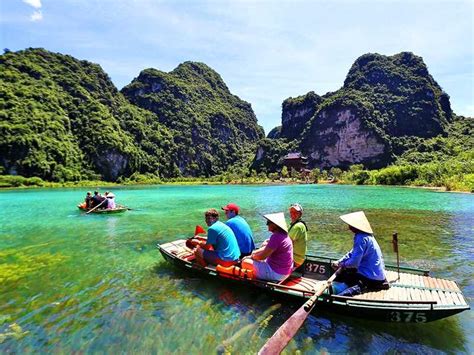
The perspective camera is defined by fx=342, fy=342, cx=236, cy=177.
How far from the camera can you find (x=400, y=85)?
166 metres

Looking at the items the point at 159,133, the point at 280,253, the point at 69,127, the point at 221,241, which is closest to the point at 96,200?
the point at 221,241

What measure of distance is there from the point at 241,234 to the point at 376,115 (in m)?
163

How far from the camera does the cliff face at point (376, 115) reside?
150000 millimetres

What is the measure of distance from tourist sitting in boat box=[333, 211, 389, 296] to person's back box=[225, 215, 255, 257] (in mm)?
3126

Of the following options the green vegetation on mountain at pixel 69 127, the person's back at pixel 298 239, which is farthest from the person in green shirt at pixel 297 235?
the green vegetation on mountain at pixel 69 127

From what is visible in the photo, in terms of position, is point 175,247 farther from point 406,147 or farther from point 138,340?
point 406,147

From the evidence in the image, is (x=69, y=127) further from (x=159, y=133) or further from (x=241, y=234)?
(x=241, y=234)

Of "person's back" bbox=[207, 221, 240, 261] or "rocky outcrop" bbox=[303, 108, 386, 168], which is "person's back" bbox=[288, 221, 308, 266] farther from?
"rocky outcrop" bbox=[303, 108, 386, 168]

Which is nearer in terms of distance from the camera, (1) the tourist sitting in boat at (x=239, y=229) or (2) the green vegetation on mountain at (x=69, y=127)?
(1) the tourist sitting in boat at (x=239, y=229)

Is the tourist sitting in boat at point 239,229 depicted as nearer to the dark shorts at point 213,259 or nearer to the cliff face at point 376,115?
the dark shorts at point 213,259

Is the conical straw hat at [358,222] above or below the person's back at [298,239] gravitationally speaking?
above

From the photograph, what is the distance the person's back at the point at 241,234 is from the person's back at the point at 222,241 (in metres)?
0.46

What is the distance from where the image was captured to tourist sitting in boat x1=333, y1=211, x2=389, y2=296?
7.21m

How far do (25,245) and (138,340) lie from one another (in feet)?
39.4
